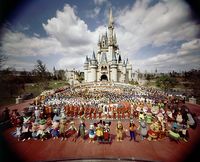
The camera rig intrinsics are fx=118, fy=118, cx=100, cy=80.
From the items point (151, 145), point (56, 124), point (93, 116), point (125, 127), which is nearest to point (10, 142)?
point (56, 124)

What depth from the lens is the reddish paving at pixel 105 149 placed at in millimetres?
5207

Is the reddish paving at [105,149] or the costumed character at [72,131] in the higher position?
the costumed character at [72,131]

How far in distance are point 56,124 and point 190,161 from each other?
6.68 metres

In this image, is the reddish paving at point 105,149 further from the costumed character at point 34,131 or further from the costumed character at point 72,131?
the costumed character at point 72,131

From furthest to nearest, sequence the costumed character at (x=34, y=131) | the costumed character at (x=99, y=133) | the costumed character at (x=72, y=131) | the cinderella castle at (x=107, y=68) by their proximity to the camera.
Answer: the cinderella castle at (x=107, y=68)
the costumed character at (x=72, y=131)
the costumed character at (x=34, y=131)
the costumed character at (x=99, y=133)

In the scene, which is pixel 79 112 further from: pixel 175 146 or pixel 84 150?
pixel 175 146

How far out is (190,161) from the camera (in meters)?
5.04

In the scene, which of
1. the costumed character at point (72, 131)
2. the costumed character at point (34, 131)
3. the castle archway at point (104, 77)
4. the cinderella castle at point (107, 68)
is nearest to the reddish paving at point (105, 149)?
the costumed character at point (34, 131)

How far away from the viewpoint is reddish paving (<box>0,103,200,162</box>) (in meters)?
5.21

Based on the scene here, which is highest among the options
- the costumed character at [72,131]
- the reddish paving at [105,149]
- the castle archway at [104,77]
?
the castle archway at [104,77]

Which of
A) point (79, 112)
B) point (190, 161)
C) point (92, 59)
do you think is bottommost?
point (190, 161)

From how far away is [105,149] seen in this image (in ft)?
18.6

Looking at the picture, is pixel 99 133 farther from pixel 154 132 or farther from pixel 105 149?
pixel 154 132

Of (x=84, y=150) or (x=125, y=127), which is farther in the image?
(x=125, y=127)
